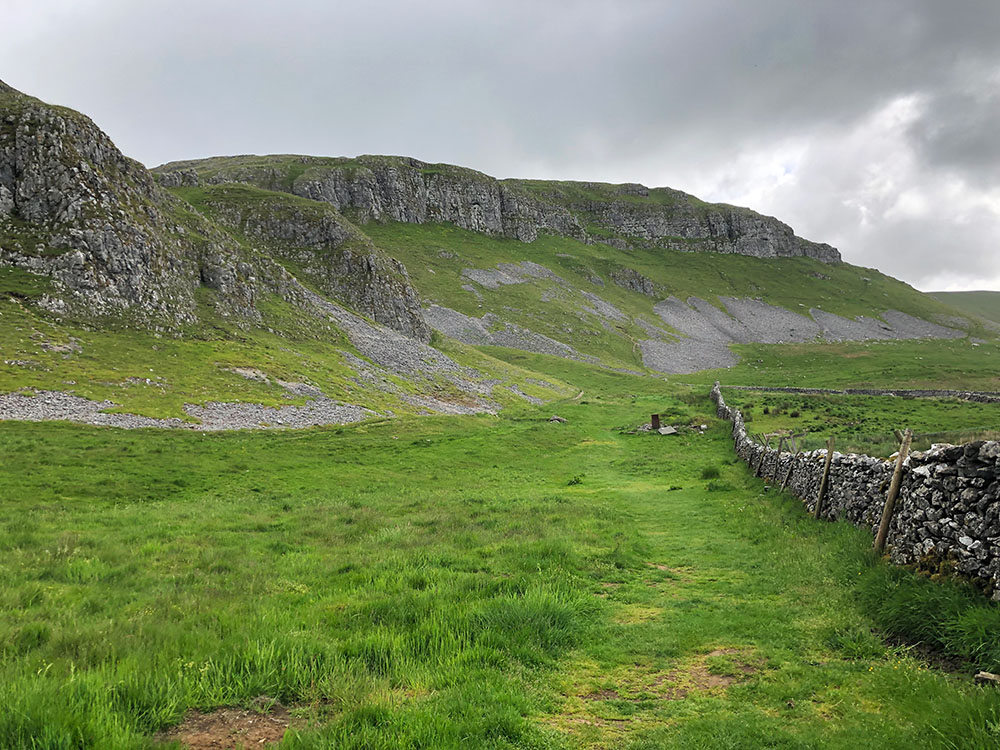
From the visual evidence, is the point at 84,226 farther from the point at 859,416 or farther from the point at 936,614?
the point at 859,416

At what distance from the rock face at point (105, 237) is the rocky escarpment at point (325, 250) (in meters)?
16.5

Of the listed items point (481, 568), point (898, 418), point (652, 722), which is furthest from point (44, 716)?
point (898, 418)

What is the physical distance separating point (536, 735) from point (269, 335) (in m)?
71.7

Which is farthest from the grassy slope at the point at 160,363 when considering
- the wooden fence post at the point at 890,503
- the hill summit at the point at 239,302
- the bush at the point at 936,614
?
the bush at the point at 936,614

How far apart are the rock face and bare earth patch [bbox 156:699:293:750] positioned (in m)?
62.1

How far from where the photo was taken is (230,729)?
233 inches

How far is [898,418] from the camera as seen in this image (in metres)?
46.2

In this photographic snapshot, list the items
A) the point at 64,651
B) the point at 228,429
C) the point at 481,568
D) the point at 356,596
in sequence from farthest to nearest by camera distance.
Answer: the point at 228,429 → the point at 481,568 → the point at 356,596 → the point at 64,651

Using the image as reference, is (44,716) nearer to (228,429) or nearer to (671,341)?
(228,429)

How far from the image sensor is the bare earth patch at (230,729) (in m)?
5.61

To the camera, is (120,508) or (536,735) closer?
(536,735)

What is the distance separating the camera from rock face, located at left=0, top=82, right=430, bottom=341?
186ft

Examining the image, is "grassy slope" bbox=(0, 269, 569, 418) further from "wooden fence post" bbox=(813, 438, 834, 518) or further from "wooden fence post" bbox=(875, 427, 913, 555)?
"wooden fence post" bbox=(875, 427, 913, 555)

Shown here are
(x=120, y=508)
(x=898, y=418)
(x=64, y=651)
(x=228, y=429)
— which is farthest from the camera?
(x=898, y=418)
